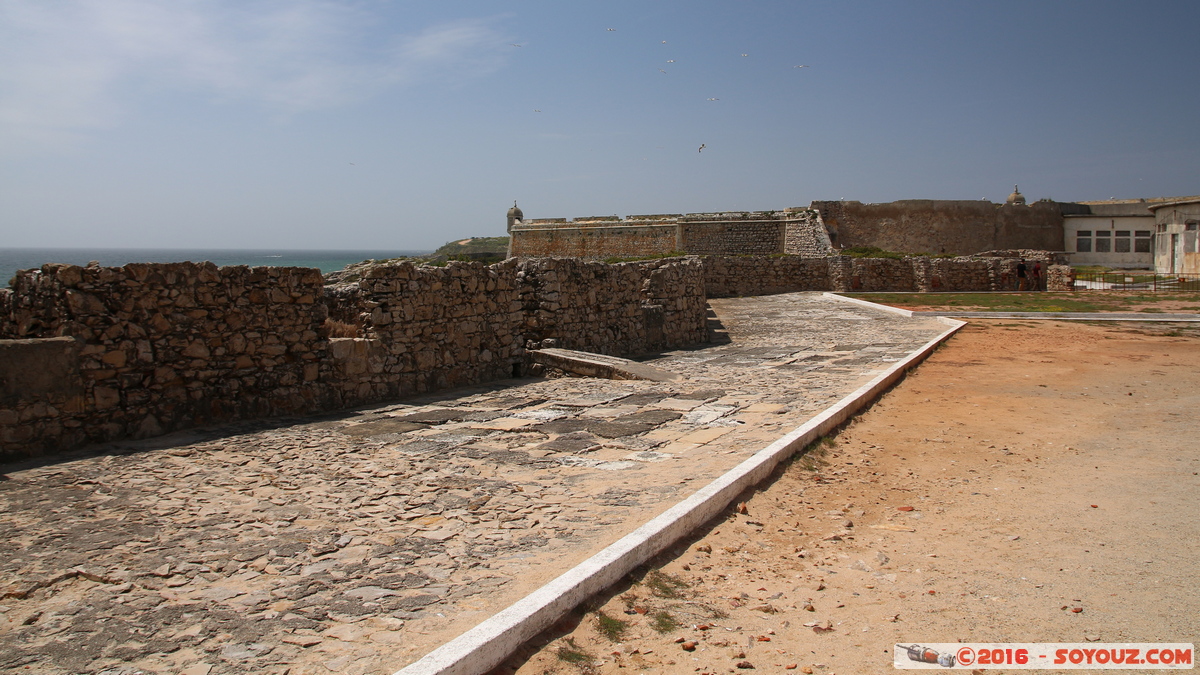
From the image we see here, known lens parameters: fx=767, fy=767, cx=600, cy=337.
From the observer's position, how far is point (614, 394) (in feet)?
29.3

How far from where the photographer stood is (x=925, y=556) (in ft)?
14.5

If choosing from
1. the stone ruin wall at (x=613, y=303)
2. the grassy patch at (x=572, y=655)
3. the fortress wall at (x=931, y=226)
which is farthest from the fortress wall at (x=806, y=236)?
the grassy patch at (x=572, y=655)

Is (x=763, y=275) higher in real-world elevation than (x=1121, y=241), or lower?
lower

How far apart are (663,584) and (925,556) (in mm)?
1610

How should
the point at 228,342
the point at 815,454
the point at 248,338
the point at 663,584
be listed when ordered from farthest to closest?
the point at 248,338, the point at 228,342, the point at 815,454, the point at 663,584

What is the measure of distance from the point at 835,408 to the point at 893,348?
6.20m

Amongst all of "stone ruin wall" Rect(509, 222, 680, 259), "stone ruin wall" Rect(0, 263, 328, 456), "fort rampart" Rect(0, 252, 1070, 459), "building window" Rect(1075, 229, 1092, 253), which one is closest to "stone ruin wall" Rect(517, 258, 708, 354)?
"fort rampart" Rect(0, 252, 1070, 459)

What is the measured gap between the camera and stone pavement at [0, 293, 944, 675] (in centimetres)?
325

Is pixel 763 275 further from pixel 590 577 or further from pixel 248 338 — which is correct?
pixel 590 577

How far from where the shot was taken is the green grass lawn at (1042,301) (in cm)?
2070

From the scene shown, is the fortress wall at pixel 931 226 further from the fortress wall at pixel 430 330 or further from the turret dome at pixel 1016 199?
the fortress wall at pixel 430 330

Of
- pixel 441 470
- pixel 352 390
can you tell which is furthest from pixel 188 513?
pixel 352 390

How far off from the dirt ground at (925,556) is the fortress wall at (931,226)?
1562 inches

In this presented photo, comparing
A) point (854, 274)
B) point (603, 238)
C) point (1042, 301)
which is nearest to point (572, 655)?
point (1042, 301)
